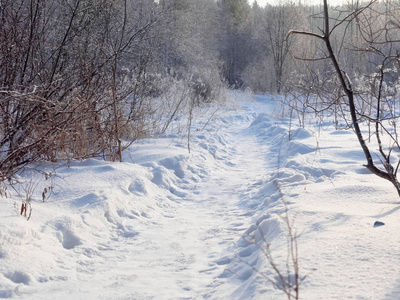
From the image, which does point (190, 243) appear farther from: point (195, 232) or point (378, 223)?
point (378, 223)

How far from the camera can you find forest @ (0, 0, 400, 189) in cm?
376

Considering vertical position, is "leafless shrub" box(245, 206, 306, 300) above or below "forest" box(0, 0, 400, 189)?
below

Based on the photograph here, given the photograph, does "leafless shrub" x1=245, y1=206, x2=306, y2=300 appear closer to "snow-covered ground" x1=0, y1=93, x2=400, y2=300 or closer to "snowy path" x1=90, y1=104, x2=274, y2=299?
"snow-covered ground" x1=0, y1=93, x2=400, y2=300

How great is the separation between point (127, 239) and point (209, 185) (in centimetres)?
206

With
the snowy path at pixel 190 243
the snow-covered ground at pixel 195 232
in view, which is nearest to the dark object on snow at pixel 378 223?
the snow-covered ground at pixel 195 232

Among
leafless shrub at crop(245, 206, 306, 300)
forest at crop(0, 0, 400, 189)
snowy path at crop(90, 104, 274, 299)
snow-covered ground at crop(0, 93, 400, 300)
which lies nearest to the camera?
leafless shrub at crop(245, 206, 306, 300)

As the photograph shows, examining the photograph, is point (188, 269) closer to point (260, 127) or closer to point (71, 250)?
point (71, 250)

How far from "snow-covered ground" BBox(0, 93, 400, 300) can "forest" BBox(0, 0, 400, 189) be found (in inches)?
23.3

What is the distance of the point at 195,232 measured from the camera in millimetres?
3457

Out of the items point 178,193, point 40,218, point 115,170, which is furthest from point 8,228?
point 178,193

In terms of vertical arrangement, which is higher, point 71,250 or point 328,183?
point 328,183

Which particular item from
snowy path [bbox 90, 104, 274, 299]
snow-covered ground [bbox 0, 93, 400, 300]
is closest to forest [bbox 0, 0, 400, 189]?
snow-covered ground [bbox 0, 93, 400, 300]

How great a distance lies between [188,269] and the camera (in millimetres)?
2701

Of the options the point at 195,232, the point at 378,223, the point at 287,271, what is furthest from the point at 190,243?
the point at 378,223
